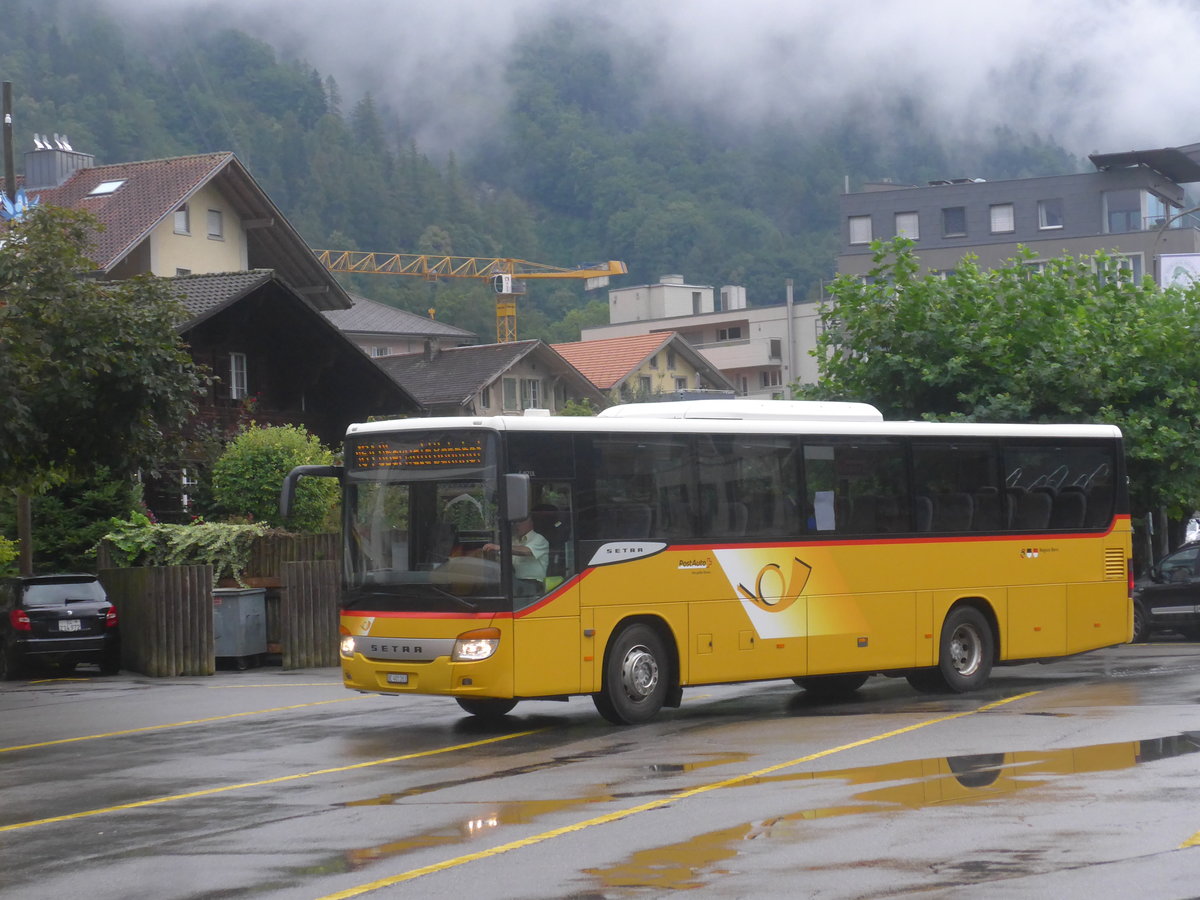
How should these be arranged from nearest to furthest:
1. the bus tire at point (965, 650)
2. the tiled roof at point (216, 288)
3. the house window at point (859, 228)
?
the bus tire at point (965, 650) → the tiled roof at point (216, 288) → the house window at point (859, 228)

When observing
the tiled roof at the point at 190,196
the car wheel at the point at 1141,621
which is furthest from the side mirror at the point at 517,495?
the tiled roof at the point at 190,196

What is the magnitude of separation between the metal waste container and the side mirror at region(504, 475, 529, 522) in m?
12.1

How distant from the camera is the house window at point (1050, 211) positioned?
8669 cm

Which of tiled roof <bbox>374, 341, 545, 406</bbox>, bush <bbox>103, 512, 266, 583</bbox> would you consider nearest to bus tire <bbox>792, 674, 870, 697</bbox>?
bush <bbox>103, 512, 266, 583</bbox>

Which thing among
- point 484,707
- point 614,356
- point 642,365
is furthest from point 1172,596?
point 614,356

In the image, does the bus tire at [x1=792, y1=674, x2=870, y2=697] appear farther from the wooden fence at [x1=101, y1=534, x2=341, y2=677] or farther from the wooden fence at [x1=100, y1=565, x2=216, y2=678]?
the wooden fence at [x1=100, y1=565, x2=216, y2=678]

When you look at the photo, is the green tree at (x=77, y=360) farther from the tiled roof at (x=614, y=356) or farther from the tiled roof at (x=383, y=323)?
the tiled roof at (x=383, y=323)

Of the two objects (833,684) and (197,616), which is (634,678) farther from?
(197,616)

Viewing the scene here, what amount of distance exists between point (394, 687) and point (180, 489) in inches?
851

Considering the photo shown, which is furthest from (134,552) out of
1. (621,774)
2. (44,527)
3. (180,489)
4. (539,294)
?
(539,294)

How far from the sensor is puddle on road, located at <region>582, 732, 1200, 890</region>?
8.83 meters

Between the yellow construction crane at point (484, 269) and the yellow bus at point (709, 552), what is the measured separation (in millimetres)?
102854

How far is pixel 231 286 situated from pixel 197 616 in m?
16.7

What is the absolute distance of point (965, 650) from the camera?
18.7 m
